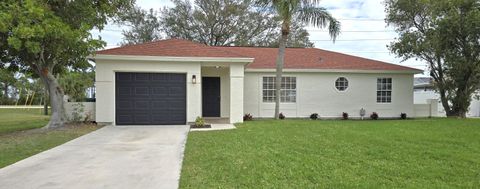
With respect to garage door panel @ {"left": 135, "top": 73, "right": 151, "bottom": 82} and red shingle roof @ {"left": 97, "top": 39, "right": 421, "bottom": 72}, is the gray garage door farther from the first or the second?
red shingle roof @ {"left": 97, "top": 39, "right": 421, "bottom": 72}

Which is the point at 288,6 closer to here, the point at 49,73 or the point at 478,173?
the point at 49,73

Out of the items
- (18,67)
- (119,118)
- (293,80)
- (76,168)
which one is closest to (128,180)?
(76,168)

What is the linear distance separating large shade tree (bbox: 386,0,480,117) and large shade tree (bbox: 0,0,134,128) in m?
14.0

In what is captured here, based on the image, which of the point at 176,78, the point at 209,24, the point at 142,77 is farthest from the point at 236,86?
the point at 209,24

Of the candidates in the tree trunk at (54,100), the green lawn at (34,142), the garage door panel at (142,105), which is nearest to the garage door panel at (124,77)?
the garage door panel at (142,105)

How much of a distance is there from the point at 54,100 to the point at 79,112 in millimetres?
1506

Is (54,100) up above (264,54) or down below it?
below

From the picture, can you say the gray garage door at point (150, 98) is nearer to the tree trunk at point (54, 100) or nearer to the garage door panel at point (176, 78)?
the garage door panel at point (176, 78)

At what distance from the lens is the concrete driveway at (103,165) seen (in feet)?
20.3

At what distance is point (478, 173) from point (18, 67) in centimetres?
1525

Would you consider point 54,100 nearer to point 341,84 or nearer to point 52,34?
point 52,34

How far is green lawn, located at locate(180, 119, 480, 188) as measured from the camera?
6.02 meters

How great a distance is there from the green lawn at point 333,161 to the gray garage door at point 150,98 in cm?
441

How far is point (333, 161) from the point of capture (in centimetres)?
757
